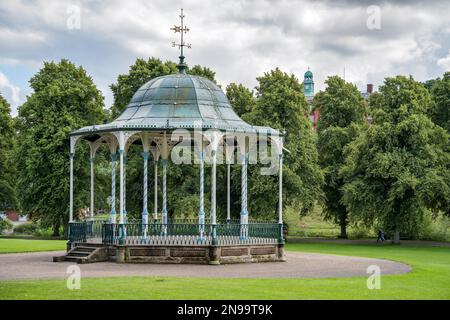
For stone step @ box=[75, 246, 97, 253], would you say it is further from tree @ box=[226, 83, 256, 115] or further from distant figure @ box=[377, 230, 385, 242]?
distant figure @ box=[377, 230, 385, 242]

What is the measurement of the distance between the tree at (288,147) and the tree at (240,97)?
2.90 meters

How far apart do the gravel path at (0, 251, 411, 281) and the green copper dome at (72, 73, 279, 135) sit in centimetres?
597

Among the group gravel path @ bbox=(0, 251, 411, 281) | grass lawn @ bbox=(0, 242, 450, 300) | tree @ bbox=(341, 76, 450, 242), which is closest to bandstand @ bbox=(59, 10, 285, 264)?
gravel path @ bbox=(0, 251, 411, 281)

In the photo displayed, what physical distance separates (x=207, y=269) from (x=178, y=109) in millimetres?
8044

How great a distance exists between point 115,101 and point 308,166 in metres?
16.7

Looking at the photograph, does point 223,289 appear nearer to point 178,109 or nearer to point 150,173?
point 178,109

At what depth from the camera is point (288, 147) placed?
53406mm

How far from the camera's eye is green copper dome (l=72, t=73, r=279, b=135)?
1148 inches

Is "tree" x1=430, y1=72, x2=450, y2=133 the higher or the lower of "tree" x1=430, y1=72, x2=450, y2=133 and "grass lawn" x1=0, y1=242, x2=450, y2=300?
the higher

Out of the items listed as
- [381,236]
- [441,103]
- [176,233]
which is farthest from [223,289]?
[441,103]

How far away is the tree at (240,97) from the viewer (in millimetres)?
59219
